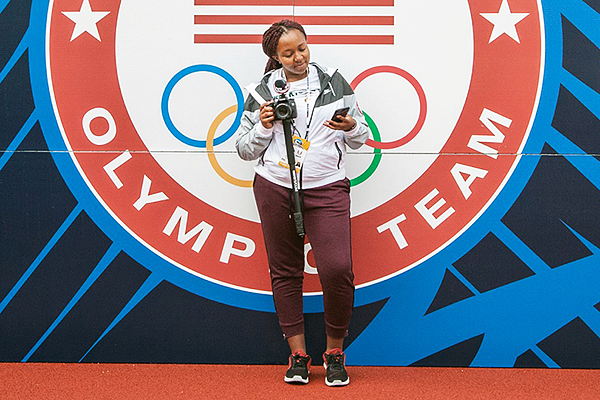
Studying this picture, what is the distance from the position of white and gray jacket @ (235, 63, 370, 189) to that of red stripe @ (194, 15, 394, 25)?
12.6 inches

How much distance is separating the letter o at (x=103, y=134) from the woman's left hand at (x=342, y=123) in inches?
39.2

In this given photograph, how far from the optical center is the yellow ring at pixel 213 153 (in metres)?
3.28

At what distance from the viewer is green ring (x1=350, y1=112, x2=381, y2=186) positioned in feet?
10.7

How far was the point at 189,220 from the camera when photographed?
3303 millimetres

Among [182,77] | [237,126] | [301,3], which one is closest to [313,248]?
[237,126]

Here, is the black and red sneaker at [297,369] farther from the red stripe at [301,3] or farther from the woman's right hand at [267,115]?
the red stripe at [301,3]

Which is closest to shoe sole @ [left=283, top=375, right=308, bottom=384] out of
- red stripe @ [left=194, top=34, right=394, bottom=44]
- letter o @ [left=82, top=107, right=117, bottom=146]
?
letter o @ [left=82, top=107, right=117, bottom=146]

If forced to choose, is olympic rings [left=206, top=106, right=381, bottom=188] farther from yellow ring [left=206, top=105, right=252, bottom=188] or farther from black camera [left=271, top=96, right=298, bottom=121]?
black camera [left=271, top=96, right=298, bottom=121]

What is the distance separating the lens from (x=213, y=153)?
3.29 meters

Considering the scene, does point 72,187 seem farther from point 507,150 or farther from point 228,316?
point 507,150

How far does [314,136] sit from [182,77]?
2.32ft

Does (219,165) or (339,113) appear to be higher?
(339,113)

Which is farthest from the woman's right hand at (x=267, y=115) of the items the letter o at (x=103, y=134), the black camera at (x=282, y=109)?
the letter o at (x=103, y=134)

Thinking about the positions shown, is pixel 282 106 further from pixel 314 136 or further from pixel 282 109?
pixel 314 136
